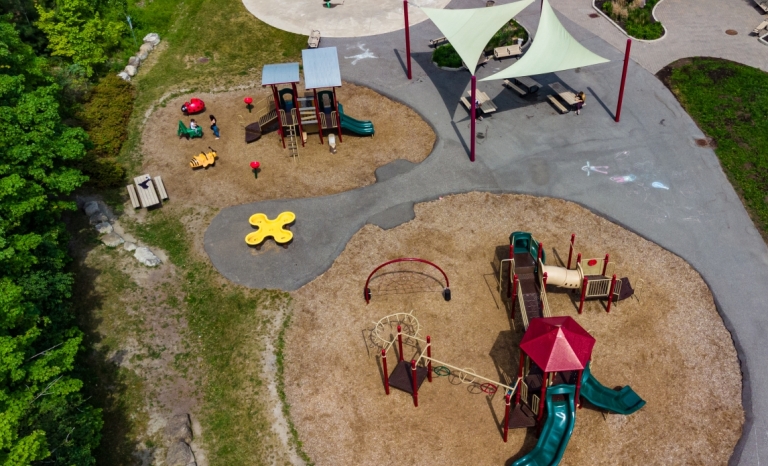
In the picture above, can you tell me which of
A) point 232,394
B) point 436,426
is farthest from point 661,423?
point 232,394

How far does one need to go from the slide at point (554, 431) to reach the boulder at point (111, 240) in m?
16.8

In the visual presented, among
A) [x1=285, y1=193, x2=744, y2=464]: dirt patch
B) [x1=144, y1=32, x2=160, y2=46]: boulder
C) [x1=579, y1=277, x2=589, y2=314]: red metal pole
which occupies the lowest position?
[x1=285, y1=193, x2=744, y2=464]: dirt patch

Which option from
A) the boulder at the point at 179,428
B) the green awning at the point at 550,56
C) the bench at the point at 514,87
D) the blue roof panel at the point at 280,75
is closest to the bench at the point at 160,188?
the blue roof panel at the point at 280,75

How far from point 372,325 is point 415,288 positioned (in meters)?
2.18

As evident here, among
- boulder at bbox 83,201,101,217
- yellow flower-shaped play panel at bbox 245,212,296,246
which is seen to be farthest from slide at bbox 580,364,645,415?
boulder at bbox 83,201,101,217

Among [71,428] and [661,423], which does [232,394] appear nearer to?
[71,428]

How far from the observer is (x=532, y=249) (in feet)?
70.7

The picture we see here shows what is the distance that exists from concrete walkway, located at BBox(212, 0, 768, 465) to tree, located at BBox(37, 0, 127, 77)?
13528mm

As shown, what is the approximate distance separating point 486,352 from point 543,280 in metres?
2.97

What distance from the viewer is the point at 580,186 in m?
25.4

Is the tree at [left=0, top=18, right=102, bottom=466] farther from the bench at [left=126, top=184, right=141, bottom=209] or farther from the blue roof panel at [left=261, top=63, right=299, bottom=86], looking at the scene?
the blue roof panel at [left=261, top=63, right=299, bottom=86]

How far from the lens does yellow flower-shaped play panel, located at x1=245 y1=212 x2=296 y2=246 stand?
2342 centimetres

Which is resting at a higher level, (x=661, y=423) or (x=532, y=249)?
(x=532, y=249)

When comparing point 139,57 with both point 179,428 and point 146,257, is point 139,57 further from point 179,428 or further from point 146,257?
point 179,428
